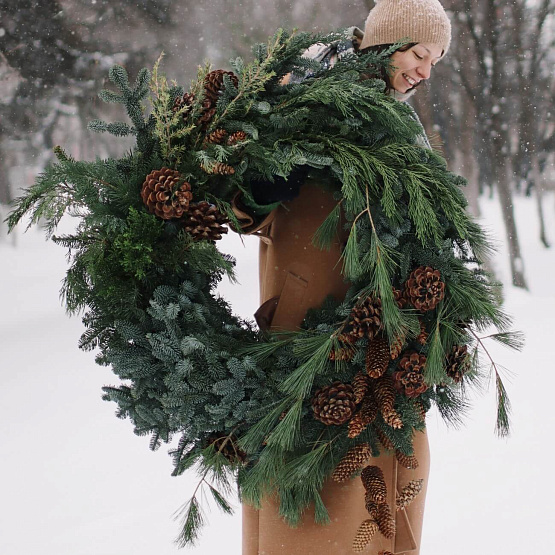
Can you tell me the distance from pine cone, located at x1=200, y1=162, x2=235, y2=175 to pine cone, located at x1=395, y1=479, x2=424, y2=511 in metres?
0.57

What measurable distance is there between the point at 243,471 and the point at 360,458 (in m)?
0.20

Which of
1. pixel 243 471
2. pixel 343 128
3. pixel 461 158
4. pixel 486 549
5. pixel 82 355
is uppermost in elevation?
pixel 461 158

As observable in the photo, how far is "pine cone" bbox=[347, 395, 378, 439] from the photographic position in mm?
1003

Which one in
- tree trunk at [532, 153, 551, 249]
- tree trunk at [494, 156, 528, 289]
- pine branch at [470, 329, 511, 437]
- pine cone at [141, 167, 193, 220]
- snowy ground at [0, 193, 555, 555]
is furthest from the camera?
tree trunk at [532, 153, 551, 249]

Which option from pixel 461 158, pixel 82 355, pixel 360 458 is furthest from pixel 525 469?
pixel 461 158

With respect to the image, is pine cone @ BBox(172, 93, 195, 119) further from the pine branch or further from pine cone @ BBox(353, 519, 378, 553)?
pine cone @ BBox(353, 519, 378, 553)

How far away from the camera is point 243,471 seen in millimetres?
1104

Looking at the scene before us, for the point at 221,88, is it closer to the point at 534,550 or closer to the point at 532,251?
the point at 534,550

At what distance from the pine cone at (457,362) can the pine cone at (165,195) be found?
459mm

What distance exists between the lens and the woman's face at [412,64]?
1.14 m

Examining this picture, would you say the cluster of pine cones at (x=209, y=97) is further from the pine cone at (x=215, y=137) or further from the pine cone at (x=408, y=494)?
the pine cone at (x=408, y=494)

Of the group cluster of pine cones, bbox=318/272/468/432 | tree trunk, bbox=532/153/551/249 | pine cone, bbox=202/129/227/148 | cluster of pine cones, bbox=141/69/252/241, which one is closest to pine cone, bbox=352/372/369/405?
cluster of pine cones, bbox=318/272/468/432

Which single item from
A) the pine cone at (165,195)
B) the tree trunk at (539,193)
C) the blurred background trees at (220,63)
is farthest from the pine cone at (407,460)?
the tree trunk at (539,193)

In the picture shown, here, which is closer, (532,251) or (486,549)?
(486,549)
